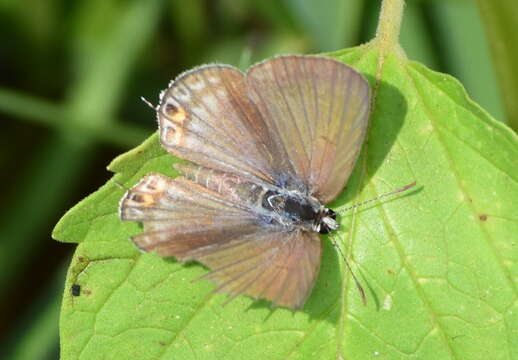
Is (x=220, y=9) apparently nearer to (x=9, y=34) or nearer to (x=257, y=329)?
(x=9, y=34)

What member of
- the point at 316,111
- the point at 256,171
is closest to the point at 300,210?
the point at 256,171

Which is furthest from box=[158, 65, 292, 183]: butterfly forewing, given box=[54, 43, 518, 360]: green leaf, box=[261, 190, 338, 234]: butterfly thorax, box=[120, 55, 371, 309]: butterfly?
box=[54, 43, 518, 360]: green leaf

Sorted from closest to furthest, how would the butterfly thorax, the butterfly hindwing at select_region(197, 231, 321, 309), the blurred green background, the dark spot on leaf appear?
the butterfly hindwing at select_region(197, 231, 321, 309) → the dark spot on leaf → the butterfly thorax → the blurred green background

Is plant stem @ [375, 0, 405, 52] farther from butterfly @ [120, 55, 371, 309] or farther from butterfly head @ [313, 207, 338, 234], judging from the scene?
butterfly head @ [313, 207, 338, 234]

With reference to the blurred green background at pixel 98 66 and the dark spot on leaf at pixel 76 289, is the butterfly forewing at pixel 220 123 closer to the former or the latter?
the dark spot on leaf at pixel 76 289

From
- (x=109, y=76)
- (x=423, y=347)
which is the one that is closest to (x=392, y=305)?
(x=423, y=347)

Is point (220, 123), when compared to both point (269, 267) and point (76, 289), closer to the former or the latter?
point (269, 267)

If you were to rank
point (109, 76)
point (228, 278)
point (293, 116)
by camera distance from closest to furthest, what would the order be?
point (228, 278) → point (293, 116) → point (109, 76)

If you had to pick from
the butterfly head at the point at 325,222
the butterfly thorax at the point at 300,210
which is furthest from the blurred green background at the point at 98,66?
the butterfly head at the point at 325,222
